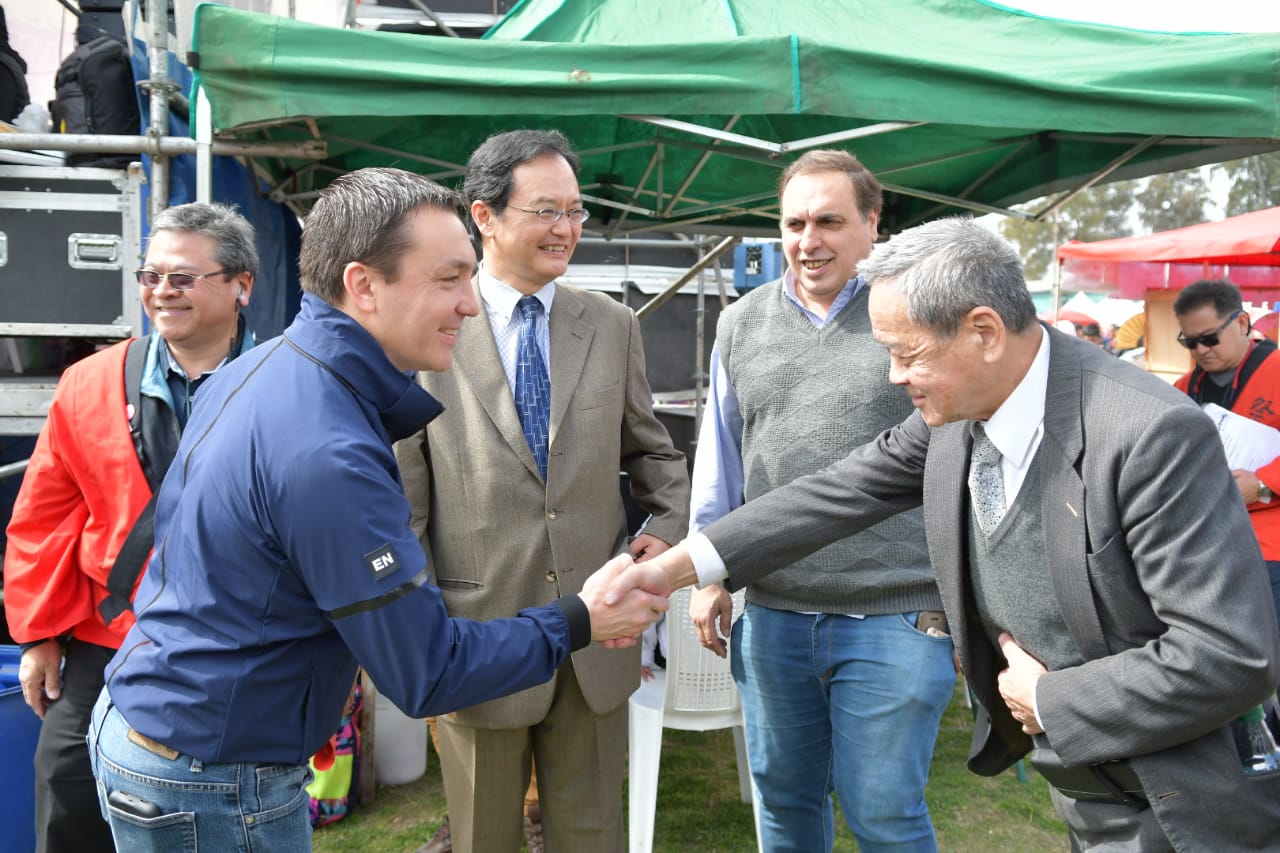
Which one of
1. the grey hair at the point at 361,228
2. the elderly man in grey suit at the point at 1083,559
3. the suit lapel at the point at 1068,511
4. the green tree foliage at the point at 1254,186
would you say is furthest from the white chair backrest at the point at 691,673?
the green tree foliage at the point at 1254,186

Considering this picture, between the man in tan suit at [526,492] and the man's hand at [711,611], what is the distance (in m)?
0.21

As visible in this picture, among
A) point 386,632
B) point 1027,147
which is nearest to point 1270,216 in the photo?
point 1027,147

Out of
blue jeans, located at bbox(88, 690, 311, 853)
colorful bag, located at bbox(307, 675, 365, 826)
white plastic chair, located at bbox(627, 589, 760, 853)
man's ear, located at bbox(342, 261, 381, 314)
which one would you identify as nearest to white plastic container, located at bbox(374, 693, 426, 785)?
colorful bag, located at bbox(307, 675, 365, 826)

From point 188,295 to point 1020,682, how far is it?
220 centimetres

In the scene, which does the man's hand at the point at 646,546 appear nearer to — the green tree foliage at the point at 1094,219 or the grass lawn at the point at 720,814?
the grass lawn at the point at 720,814

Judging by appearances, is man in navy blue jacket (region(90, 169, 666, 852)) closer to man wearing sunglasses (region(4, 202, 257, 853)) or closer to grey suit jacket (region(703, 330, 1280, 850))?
man wearing sunglasses (region(4, 202, 257, 853))

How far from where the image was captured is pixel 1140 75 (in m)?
3.48

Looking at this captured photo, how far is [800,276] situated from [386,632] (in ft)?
5.16

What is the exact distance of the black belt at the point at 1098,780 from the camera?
5.49 ft

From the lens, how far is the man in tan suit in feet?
8.11

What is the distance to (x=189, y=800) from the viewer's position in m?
1.62

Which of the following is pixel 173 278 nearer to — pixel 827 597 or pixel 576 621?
pixel 576 621

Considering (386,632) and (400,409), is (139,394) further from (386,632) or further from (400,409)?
(386,632)

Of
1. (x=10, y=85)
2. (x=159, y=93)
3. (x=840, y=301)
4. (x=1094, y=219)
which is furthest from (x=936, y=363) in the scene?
(x=1094, y=219)
